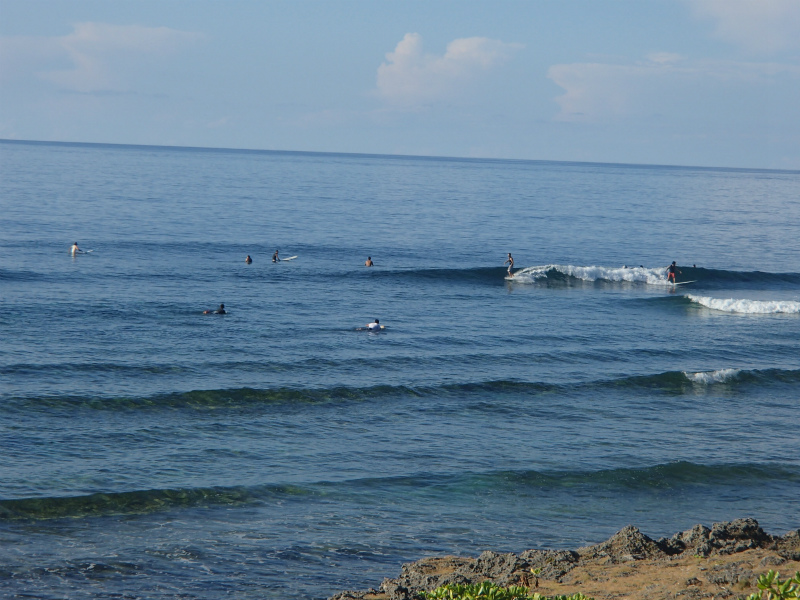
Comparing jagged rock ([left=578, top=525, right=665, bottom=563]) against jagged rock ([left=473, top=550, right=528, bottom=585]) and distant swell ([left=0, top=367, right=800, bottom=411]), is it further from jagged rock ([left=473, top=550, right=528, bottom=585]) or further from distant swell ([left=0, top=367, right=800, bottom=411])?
distant swell ([left=0, top=367, right=800, bottom=411])

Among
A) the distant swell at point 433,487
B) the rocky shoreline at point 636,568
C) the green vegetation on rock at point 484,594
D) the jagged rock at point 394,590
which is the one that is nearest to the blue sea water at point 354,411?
the distant swell at point 433,487

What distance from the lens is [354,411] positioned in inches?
981

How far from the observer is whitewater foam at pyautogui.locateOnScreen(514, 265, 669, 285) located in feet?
171

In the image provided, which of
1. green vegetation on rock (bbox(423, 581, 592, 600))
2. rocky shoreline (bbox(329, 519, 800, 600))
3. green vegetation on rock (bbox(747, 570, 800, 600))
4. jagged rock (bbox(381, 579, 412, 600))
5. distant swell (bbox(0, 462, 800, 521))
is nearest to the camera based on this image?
green vegetation on rock (bbox(747, 570, 800, 600))

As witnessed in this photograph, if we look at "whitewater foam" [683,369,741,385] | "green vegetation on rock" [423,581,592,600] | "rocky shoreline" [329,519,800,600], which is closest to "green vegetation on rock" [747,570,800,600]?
"rocky shoreline" [329,519,800,600]

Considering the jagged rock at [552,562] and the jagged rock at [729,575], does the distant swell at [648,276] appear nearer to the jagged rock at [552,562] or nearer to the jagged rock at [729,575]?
the jagged rock at [552,562]

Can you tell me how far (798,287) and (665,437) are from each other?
35034mm

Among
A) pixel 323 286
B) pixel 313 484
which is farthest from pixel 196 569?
pixel 323 286

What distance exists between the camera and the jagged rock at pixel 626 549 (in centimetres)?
1345

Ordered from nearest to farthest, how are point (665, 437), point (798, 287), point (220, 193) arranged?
1. point (665, 437)
2. point (798, 287)
3. point (220, 193)

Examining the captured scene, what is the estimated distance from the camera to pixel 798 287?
171ft

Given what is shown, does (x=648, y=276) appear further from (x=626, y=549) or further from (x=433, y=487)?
(x=626, y=549)

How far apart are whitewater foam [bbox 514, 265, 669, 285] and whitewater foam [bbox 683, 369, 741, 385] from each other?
72.1ft

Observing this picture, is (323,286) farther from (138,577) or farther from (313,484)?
(138,577)
